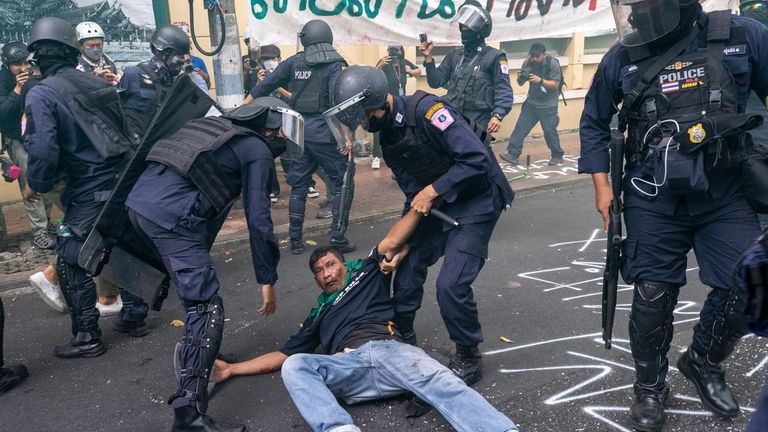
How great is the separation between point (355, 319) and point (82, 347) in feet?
5.37

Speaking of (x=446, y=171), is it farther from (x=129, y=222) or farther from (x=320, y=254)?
(x=129, y=222)

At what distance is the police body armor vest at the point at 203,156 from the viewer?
3.09 metres

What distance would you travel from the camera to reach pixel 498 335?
13.1 feet

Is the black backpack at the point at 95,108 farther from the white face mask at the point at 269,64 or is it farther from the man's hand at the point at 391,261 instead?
the white face mask at the point at 269,64

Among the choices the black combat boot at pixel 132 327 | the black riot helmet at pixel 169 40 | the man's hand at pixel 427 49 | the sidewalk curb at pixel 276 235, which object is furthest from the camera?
the man's hand at pixel 427 49

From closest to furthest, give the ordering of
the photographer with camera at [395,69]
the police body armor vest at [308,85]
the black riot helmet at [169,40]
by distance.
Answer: the black riot helmet at [169,40] < the police body armor vest at [308,85] < the photographer with camera at [395,69]

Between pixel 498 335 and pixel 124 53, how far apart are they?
5.49 meters

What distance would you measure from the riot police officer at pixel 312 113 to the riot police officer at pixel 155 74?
3.66 ft

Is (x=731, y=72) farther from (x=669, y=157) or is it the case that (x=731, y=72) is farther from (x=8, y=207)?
(x=8, y=207)

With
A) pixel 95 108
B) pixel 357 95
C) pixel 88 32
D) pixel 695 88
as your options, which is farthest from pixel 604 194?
pixel 88 32

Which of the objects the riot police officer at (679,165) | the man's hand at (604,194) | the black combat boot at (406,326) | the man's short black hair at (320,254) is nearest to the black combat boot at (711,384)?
the riot police officer at (679,165)

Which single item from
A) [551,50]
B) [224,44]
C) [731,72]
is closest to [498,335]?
[731,72]

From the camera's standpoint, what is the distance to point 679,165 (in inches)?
107

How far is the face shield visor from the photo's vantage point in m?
2.78
